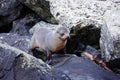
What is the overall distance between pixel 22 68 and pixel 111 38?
7.45 feet

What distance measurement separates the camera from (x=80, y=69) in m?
5.72

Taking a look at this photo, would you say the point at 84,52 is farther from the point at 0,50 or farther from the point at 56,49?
the point at 0,50

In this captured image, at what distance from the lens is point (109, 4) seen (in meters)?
8.29

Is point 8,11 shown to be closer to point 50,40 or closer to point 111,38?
point 50,40

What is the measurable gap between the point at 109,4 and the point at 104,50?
1.88 meters

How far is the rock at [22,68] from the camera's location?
433 cm

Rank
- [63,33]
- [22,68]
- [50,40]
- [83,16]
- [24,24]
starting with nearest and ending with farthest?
[22,68]
[63,33]
[50,40]
[83,16]
[24,24]

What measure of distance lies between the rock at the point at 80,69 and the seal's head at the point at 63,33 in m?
0.31

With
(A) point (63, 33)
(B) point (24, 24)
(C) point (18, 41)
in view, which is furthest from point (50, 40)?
(B) point (24, 24)

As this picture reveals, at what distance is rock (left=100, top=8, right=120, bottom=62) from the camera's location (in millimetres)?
6231

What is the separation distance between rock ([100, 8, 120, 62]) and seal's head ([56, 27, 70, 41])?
70 centimetres

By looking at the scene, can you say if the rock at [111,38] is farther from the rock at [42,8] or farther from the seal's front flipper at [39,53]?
the rock at [42,8]

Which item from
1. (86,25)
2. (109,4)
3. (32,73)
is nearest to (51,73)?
(32,73)

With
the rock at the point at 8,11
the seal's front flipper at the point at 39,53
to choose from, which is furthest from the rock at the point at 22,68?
the rock at the point at 8,11
